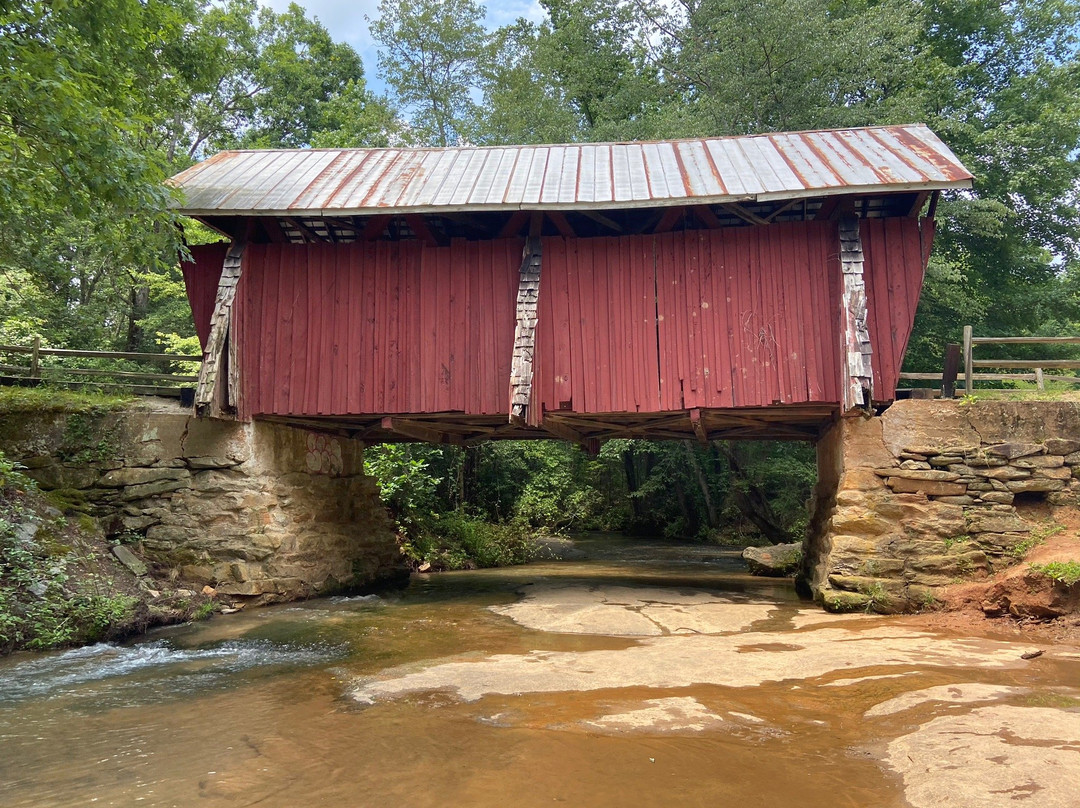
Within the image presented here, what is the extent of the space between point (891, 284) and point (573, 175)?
4090 millimetres

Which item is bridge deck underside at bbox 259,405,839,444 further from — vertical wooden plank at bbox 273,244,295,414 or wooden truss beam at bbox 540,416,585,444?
vertical wooden plank at bbox 273,244,295,414

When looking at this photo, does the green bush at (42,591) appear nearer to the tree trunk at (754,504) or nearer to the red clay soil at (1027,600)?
the red clay soil at (1027,600)

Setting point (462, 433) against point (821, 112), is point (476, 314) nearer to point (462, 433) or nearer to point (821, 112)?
point (462, 433)

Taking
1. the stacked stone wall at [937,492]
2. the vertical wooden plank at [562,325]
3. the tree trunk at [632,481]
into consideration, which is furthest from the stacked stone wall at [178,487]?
the tree trunk at [632,481]

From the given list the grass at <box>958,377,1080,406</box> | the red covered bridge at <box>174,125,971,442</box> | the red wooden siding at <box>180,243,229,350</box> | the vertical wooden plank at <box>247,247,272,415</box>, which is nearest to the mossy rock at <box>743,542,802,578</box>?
the red covered bridge at <box>174,125,971,442</box>

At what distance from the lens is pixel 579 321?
8938 mm

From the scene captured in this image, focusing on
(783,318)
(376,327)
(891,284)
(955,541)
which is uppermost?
Result: (891,284)

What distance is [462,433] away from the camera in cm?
1177

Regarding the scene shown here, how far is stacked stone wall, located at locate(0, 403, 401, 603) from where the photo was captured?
8.48 meters

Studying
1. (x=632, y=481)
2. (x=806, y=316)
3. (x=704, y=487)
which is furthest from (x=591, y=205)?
(x=632, y=481)

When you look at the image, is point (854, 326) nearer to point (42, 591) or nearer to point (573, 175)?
point (573, 175)

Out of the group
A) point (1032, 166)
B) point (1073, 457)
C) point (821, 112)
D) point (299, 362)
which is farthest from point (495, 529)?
point (1032, 166)

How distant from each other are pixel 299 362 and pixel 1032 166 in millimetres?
16206

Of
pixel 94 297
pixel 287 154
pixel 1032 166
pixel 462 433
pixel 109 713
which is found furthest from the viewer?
pixel 94 297
